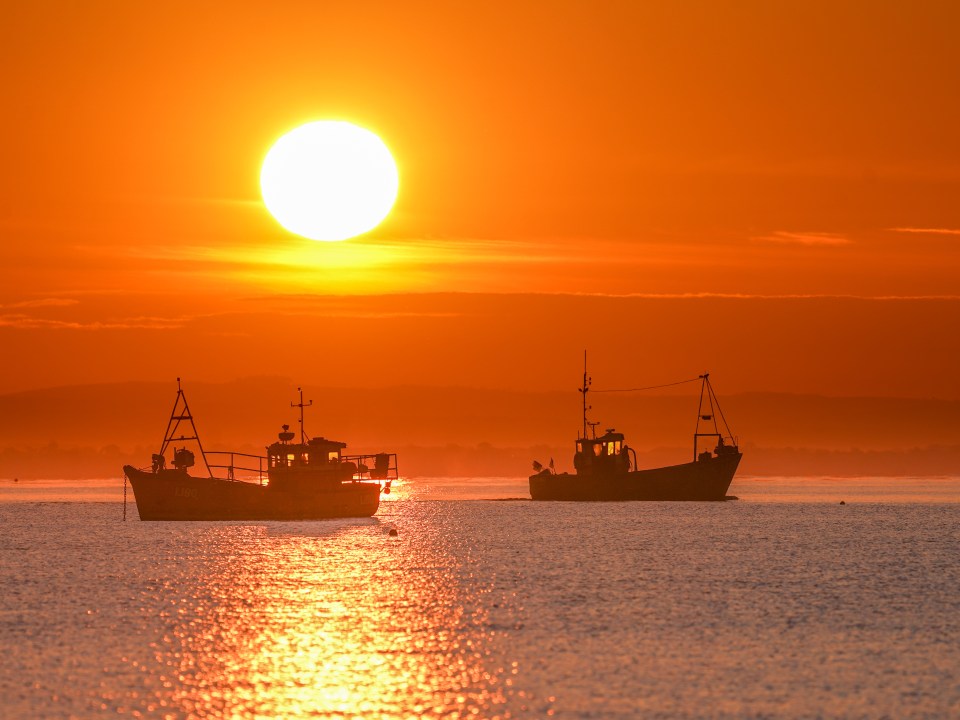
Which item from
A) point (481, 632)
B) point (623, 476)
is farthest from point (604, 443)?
point (481, 632)

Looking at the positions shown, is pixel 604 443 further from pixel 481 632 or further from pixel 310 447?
pixel 481 632

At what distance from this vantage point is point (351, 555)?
97250 mm

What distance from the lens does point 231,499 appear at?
129125 mm

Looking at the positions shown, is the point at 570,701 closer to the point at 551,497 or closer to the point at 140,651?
the point at 140,651

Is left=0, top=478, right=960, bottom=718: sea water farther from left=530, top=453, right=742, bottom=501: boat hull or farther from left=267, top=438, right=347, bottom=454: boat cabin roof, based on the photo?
left=530, top=453, right=742, bottom=501: boat hull

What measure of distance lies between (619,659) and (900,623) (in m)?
16.5

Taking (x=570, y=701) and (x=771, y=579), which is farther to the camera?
(x=771, y=579)

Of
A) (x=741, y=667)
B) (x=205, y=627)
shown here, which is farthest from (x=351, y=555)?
(x=741, y=667)

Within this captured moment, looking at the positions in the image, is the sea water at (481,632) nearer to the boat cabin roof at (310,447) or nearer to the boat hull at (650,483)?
the boat cabin roof at (310,447)

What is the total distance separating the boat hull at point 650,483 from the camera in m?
176

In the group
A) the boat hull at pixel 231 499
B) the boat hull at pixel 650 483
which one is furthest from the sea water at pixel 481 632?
the boat hull at pixel 650 483

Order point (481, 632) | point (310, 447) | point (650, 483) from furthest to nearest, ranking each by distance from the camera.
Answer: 1. point (650, 483)
2. point (310, 447)
3. point (481, 632)

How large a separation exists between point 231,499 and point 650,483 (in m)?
71.7

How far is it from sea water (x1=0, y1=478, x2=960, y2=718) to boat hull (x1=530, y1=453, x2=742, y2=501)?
67993mm
